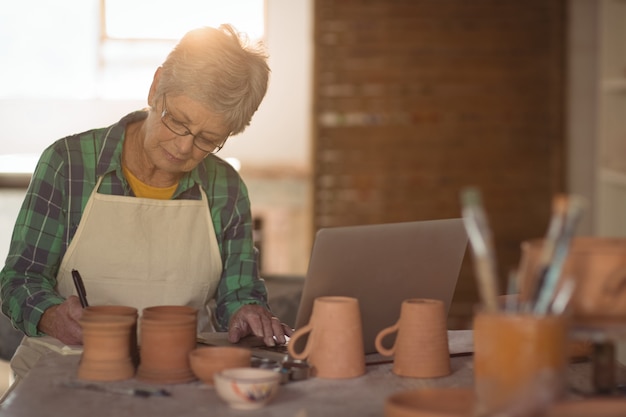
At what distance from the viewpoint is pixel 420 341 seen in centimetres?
147

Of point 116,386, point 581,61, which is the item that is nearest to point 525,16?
point 581,61

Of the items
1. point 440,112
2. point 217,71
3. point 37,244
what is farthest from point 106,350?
point 440,112

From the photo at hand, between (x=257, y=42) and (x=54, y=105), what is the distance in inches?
151

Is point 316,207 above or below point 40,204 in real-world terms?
below

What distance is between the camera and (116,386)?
4.53 feet

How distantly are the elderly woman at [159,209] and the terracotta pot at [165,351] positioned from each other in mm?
403

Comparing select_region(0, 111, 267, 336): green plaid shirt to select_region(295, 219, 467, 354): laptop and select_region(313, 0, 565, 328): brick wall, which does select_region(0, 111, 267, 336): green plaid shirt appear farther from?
select_region(313, 0, 565, 328): brick wall

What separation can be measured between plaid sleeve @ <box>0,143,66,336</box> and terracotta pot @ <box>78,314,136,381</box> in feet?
1.56

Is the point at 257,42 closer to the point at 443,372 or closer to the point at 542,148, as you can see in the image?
the point at 443,372

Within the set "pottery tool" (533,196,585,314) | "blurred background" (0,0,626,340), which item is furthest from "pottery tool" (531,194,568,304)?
"blurred background" (0,0,626,340)

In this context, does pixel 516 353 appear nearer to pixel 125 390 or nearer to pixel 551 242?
pixel 551 242

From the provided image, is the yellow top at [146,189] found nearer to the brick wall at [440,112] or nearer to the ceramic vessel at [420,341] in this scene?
the ceramic vessel at [420,341]

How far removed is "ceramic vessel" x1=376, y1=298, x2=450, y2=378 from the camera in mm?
1461

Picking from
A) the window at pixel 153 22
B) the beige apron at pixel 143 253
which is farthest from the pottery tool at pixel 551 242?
the window at pixel 153 22
